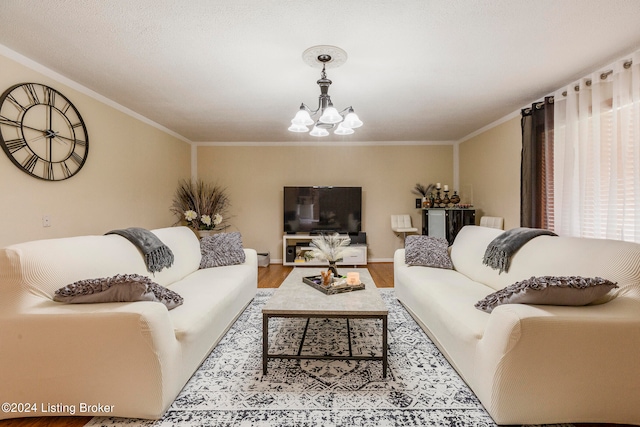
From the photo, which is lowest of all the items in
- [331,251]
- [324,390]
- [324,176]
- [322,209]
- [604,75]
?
[324,390]

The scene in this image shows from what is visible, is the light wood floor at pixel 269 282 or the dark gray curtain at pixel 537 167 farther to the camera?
the dark gray curtain at pixel 537 167

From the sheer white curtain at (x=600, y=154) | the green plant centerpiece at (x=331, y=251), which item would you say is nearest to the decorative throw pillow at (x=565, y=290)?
the green plant centerpiece at (x=331, y=251)

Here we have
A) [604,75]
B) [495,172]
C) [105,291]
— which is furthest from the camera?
[495,172]

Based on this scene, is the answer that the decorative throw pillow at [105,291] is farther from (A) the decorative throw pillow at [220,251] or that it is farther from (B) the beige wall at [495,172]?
(B) the beige wall at [495,172]

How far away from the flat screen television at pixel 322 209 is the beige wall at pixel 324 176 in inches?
10.4

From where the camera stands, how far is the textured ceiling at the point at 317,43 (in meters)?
1.91

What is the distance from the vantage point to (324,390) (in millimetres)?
1791

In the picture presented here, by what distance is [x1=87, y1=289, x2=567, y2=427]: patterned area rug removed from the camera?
1551 millimetres

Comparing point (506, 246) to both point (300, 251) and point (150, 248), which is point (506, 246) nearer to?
point (150, 248)

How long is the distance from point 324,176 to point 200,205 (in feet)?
7.64

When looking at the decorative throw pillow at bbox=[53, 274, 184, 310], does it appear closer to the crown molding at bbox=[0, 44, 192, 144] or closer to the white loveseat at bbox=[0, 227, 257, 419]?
the white loveseat at bbox=[0, 227, 257, 419]

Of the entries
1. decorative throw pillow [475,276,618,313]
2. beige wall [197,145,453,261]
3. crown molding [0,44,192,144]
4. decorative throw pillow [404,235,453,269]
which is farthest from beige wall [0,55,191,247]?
decorative throw pillow [475,276,618,313]

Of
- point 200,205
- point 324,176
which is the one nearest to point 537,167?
point 324,176

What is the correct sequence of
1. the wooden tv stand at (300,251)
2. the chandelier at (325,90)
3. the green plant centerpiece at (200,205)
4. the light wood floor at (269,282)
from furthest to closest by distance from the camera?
1. the wooden tv stand at (300,251)
2. the green plant centerpiece at (200,205)
3. the chandelier at (325,90)
4. the light wood floor at (269,282)
